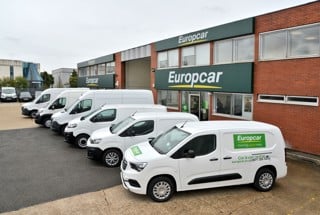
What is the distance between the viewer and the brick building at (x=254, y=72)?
33.5ft

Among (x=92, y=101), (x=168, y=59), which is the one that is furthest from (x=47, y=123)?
(x=168, y=59)

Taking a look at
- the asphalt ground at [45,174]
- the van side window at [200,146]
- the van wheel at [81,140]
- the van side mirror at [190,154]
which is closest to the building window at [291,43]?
the van side window at [200,146]

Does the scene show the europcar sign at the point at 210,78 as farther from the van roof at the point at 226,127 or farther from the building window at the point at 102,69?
the building window at the point at 102,69

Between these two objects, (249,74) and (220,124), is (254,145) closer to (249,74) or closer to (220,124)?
(220,124)

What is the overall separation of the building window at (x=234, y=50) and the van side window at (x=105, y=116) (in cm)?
616

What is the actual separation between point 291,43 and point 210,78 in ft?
15.4

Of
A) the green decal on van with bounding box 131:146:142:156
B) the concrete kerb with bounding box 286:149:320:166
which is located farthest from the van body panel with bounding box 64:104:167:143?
the concrete kerb with bounding box 286:149:320:166

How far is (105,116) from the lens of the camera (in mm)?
11891

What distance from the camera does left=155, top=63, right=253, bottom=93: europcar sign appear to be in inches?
503

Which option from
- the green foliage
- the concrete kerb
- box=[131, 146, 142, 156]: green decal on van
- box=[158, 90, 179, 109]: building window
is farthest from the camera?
the green foliage

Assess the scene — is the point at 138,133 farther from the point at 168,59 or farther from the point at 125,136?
the point at 168,59

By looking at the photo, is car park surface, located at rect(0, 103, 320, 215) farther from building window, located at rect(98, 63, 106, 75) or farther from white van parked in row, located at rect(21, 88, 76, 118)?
building window, located at rect(98, 63, 106, 75)

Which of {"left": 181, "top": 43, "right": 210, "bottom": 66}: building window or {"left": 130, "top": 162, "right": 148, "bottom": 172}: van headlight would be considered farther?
{"left": 181, "top": 43, "right": 210, "bottom": 66}: building window

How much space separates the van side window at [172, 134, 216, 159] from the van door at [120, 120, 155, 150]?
291 centimetres
